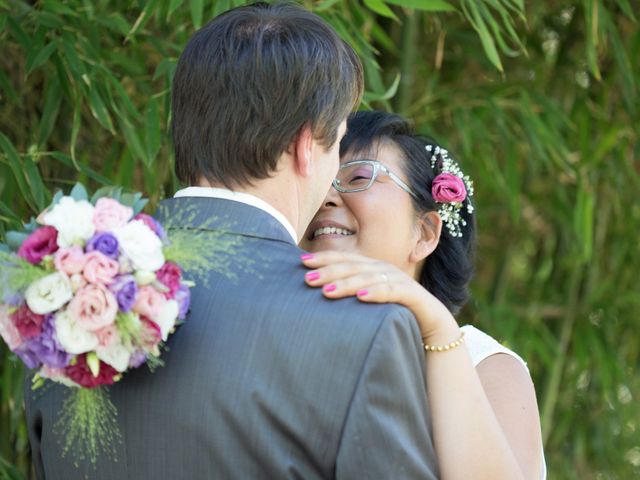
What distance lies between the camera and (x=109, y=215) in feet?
4.71

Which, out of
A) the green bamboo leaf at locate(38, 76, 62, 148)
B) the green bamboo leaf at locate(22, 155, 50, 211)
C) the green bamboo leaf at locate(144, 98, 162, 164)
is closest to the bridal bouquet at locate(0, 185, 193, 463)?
the green bamboo leaf at locate(22, 155, 50, 211)

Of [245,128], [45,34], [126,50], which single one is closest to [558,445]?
[126,50]

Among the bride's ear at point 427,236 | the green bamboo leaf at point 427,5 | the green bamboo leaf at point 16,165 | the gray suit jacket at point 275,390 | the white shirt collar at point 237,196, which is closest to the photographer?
the gray suit jacket at point 275,390

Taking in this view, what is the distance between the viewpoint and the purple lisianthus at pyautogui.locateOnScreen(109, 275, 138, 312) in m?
1.39

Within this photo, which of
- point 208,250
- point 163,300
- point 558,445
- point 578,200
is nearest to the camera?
point 163,300

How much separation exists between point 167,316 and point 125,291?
Result: 0.23ft

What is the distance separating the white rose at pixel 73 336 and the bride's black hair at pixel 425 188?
3.87ft

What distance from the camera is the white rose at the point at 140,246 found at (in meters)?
1.41

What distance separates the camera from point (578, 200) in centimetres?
336

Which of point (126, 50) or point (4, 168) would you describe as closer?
point (4, 168)

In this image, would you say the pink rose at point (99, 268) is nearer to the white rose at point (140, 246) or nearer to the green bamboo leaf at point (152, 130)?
the white rose at point (140, 246)

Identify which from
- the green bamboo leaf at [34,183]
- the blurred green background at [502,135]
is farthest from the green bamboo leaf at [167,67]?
the green bamboo leaf at [34,183]

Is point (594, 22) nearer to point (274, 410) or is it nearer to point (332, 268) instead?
point (332, 268)

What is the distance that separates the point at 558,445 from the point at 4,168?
2.29m
